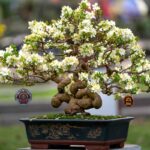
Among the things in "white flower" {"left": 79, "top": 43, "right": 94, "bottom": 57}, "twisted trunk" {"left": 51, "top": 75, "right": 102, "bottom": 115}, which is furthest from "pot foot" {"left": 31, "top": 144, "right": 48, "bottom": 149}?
"white flower" {"left": 79, "top": 43, "right": 94, "bottom": 57}

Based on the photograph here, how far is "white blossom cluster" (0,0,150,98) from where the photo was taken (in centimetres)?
606

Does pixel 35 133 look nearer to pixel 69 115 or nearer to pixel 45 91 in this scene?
pixel 69 115

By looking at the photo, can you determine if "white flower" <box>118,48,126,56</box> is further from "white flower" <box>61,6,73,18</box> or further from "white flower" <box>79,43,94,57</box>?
"white flower" <box>61,6,73,18</box>

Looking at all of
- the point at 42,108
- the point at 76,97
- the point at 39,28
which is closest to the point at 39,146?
the point at 76,97

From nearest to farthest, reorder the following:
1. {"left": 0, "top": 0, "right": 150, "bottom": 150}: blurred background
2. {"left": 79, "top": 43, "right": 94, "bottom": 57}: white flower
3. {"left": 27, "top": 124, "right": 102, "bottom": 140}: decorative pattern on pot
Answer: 1. {"left": 27, "top": 124, "right": 102, "bottom": 140}: decorative pattern on pot
2. {"left": 79, "top": 43, "right": 94, "bottom": 57}: white flower
3. {"left": 0, "top": 0, "right": 150, "bottom": 150}: blurred background

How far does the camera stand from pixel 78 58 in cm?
614

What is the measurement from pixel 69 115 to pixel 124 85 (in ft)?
1.33

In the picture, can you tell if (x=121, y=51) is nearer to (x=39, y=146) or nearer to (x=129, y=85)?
(x=129, y=85)

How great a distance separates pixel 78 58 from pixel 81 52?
→ 9 cm

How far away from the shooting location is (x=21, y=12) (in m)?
40.1

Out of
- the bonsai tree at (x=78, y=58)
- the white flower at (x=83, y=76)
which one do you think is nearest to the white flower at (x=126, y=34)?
the bonsai tree at (x=78, y=58)

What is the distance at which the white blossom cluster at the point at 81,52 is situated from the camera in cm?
606

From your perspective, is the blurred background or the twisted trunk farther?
the blurred background

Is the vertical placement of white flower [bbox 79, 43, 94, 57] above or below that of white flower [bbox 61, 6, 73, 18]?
below
